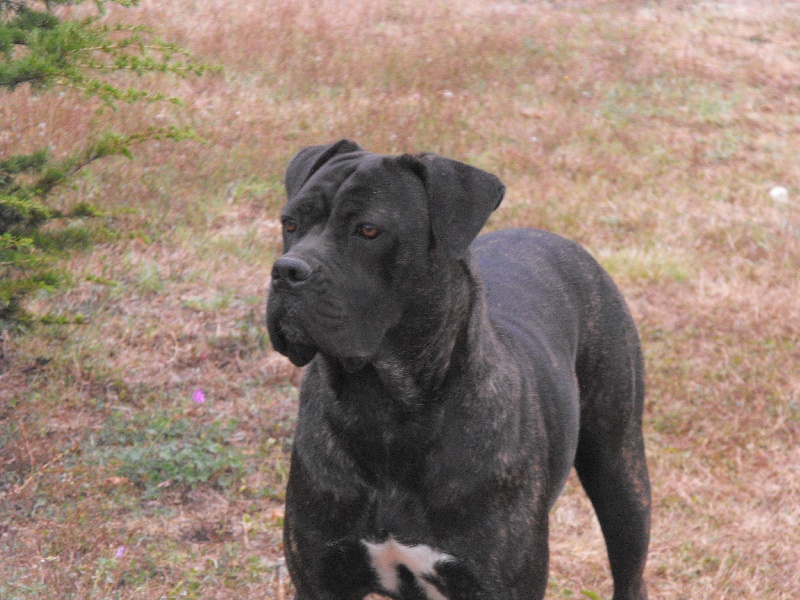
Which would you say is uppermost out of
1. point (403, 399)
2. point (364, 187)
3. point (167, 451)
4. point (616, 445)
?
point (364, 187)

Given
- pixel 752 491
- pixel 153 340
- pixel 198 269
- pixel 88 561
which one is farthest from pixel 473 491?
pixel 198 269

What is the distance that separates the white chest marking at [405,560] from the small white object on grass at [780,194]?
24.8 ft

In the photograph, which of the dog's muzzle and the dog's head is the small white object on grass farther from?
the dog's muzzle

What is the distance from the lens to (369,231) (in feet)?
9.30

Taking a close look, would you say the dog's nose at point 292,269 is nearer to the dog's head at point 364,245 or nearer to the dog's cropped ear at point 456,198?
the dog's head at point 364,245

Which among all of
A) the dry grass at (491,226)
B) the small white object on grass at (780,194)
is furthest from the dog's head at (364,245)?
the small white object on grass at (780,194)

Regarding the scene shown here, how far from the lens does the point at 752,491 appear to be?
554cm

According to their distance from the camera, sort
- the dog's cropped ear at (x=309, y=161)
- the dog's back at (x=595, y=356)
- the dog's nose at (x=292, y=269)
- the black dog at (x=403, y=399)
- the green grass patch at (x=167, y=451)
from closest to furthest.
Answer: the dog's nose at (x=292, y=269) → the black dog at (x=403, y=399) → the dog's cropped ear at (x=309, y=161) → the dog's back at (x=595, y=356) → the green grass patch at (x=167, y=451)

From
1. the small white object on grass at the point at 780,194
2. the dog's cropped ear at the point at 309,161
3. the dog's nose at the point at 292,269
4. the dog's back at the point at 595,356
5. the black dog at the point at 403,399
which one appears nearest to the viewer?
the dog's nose at the point at 292,269

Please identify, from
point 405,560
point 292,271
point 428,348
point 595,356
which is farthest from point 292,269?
point 595,356

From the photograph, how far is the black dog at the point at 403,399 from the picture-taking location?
283cm

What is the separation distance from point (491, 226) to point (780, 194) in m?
3.09

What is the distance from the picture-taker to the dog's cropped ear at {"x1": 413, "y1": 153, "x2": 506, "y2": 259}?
291 cm

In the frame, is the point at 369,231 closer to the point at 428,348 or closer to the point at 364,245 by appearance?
the point at 364,245
